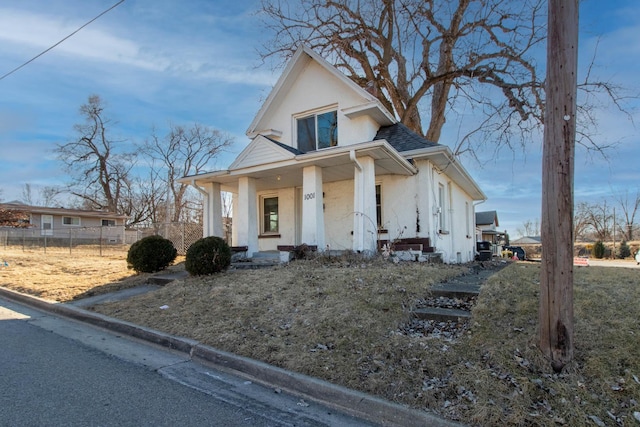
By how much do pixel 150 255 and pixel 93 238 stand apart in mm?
26536

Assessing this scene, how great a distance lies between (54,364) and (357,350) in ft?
11.1

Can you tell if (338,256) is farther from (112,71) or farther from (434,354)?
(112,71)

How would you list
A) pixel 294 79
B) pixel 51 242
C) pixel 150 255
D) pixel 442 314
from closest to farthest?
1. pixel 442 314
2. pixel 150 255
3. pixel 294 79
4. pixel 51 242

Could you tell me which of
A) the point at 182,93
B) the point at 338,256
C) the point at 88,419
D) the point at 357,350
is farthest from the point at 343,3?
the point at 88,419

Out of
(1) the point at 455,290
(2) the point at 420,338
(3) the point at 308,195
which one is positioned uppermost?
(3) the point at 308,195

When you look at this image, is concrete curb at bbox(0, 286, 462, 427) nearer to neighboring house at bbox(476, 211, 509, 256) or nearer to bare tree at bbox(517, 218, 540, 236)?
neighboring house at bbox(476, 211, 509, 256)

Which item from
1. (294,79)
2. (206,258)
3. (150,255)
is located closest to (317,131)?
(294,79)

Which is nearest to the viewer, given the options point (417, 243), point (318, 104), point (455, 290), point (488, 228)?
point (455, 290)

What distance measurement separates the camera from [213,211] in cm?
1156

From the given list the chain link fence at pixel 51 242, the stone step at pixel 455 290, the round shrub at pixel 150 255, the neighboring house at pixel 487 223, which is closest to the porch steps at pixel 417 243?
the stone step at pixel 455 290

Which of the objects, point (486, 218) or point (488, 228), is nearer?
point (486, 218)

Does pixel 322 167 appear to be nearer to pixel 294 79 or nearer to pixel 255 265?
pixel 255 265

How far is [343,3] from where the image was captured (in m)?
17.0

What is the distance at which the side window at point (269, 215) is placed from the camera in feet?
42.2
